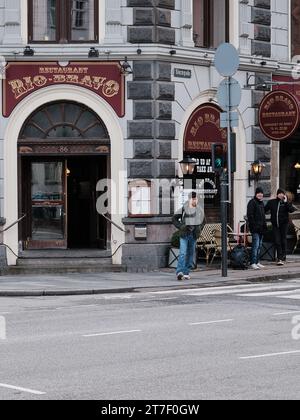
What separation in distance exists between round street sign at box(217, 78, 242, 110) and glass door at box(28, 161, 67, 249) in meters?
4.74

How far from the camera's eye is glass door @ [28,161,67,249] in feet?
79.0

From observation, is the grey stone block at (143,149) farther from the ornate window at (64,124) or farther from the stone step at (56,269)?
the stone step at (56,269)

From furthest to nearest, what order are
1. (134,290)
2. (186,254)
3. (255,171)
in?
(255,171) → (186,254) → (134,290)

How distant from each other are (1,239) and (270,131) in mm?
7473

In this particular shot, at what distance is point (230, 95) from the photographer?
71.2ft

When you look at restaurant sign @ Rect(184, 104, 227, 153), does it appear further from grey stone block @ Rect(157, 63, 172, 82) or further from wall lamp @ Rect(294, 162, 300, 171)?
wall lamp @ Rect(294, 162, 300, 171)

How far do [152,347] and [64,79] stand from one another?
1277 centimetres

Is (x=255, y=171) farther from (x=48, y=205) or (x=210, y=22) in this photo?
(x=48, y=205)

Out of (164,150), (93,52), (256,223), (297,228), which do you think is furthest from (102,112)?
(297,228)

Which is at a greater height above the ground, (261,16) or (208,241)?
A: (261,16)

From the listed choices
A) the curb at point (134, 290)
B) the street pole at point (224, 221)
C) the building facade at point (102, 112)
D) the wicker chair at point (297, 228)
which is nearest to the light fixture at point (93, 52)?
the building facade at point (102, 112)

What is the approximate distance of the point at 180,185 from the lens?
23891 mm

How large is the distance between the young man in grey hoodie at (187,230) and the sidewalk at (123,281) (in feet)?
1.01
